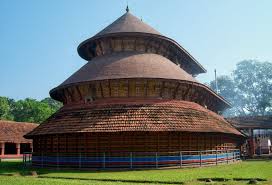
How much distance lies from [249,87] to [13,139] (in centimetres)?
5824

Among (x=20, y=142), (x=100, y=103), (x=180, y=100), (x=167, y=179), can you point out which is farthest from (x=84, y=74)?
(x=20, y=142)

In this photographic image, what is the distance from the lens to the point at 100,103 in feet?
76.3

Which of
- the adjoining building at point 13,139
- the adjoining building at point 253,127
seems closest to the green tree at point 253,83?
the adjoining building at point 253,127

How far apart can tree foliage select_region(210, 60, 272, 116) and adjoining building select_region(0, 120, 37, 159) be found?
50361mm

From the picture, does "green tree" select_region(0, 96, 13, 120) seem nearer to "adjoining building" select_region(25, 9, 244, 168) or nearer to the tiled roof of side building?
"adjoining building" select_region(25, 9, 244, 168)

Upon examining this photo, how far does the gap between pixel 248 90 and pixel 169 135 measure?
66.3 m

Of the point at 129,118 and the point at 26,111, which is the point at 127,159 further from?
the point at 26,111

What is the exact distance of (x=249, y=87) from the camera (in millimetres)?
83875

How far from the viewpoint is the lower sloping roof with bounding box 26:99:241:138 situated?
822 inches

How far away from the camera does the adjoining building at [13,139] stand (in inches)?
1695

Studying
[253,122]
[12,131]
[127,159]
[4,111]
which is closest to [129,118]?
[127,159]

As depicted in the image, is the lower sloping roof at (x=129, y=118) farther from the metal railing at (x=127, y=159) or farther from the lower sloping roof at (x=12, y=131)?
the lower sloping roof at (x=12, y=131)

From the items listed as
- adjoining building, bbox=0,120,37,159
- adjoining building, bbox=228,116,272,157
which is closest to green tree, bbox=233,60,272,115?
adjoining building, bbox=228,116,272,157

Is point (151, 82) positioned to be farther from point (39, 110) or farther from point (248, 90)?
point (248, 90)
